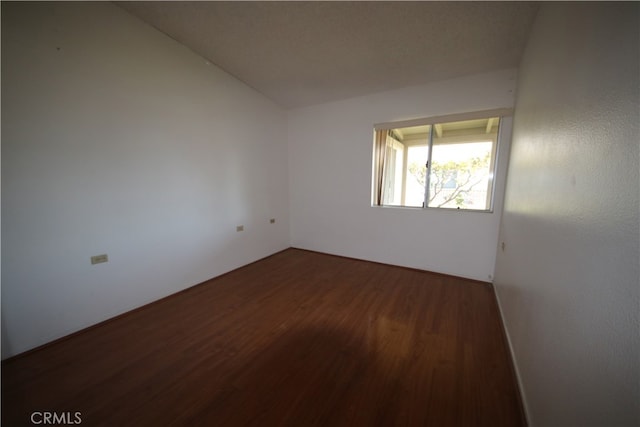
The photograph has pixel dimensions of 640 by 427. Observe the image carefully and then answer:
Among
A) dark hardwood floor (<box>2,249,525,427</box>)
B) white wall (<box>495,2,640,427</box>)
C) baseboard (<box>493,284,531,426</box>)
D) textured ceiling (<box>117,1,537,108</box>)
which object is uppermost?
textured ceiling (<box>117,1,537,108</box>)

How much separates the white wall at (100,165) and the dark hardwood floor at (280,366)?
14.5 inches

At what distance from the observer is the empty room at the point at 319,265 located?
0.85 metres

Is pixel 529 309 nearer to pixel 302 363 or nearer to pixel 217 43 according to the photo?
pixel 302 363

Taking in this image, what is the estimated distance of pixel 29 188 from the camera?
1.57 meters

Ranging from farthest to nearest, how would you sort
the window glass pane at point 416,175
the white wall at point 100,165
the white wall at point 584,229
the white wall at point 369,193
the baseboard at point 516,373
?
the window glass pane at point 416,175 → the white wall at point 369,193 → the white wall at point 100,165 → the baseboard at point 516,373 → the white wall at point 584,229

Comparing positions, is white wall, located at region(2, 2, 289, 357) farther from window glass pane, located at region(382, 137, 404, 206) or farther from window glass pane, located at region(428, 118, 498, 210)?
window glass pane, located at region(428, 118, 498, 210)

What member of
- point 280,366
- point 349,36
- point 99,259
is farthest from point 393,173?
point 99,259

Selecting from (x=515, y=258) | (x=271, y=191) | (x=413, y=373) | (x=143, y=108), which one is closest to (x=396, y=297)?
(x=413, y=373)

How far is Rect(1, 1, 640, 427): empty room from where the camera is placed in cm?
85

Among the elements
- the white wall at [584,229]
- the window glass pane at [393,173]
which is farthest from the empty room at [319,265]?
the window glass pane at [393,173]

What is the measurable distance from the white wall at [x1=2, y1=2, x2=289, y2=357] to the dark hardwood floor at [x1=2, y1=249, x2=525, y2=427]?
37 cm

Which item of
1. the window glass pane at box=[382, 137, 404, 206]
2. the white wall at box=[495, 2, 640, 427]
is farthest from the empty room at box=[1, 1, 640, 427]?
the window glass pane at box=[382, 137, 404, 206]

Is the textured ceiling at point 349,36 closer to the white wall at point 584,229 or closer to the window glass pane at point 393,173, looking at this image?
the white wall at point 584,229

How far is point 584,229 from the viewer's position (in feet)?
2.66
